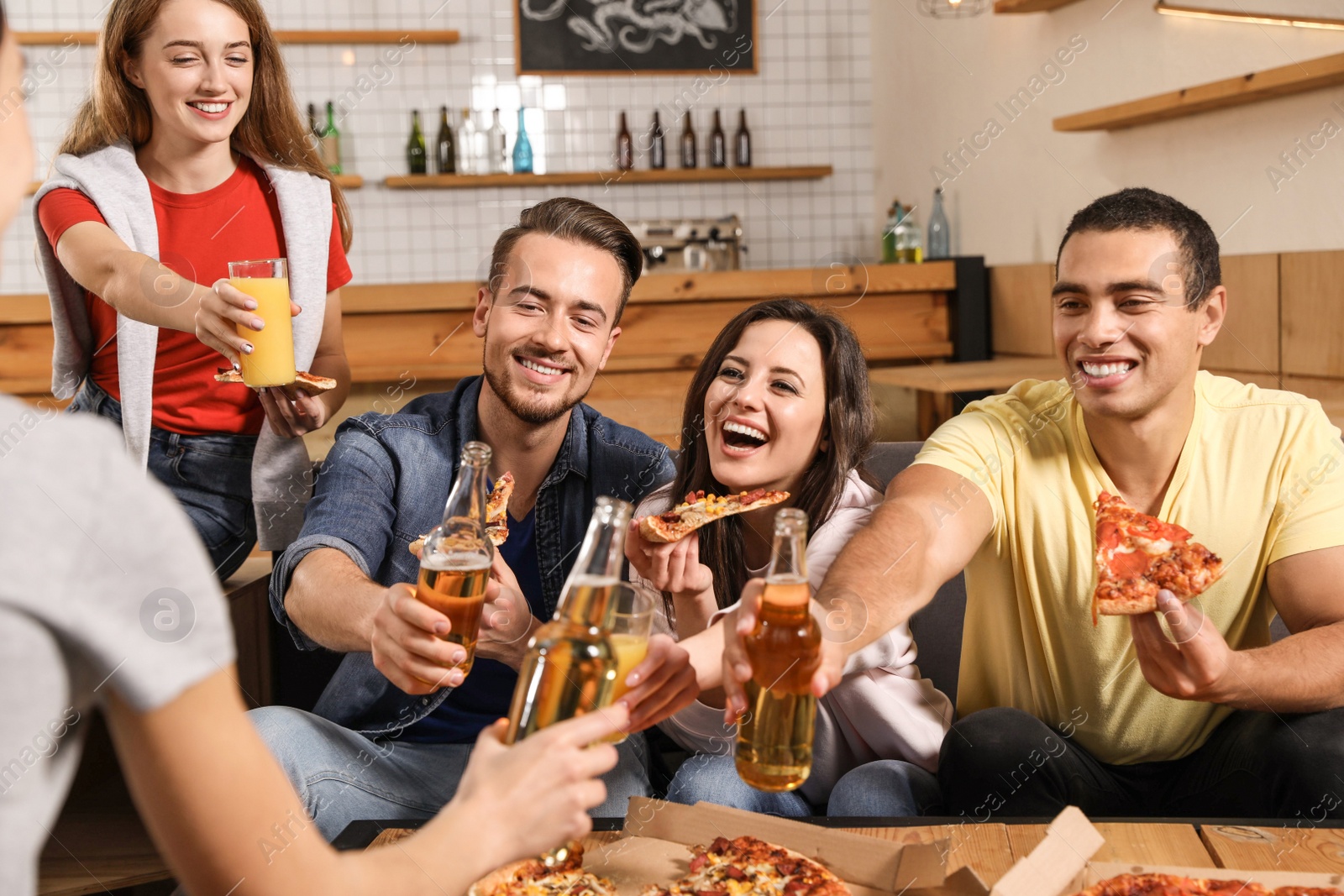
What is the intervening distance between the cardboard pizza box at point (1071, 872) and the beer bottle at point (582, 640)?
396mm

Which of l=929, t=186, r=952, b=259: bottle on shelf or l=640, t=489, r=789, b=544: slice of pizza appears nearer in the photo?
l=640, t=489, r=789, b=544: slice of pizza

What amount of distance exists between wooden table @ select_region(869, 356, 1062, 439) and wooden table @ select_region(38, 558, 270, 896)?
183cm

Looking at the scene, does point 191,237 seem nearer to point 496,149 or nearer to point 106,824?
point 106,824

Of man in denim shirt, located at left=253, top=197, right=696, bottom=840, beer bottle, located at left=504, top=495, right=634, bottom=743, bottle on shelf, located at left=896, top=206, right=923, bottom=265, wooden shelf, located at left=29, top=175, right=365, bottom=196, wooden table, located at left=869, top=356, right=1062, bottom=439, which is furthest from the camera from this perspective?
wooden shelf, located at left=29, top=175, right=365, bottom=196

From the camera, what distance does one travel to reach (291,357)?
183cm

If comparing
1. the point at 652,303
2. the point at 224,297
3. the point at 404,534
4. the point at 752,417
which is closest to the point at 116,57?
the point at 224,297

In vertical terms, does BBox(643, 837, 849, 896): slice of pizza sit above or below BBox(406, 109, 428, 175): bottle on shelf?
below

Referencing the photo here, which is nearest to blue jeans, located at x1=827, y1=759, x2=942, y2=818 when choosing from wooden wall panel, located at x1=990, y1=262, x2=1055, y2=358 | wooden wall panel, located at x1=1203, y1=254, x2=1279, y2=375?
wooden wall panel, located at x1=1203, y1=254, x2=1279, y2=375

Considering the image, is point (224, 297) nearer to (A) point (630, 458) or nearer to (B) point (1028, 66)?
(A) point (630, 458)

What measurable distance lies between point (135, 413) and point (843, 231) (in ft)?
12.6

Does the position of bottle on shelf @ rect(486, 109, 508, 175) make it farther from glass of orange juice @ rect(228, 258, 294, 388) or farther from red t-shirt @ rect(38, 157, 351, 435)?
glass of orange juice @ rect(228, 258, 294, 388)

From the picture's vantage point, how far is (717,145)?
16.5 feet

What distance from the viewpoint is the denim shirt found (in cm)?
175

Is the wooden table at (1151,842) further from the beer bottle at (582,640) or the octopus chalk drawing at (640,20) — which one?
the octopus chalk drawing at (640,20)
